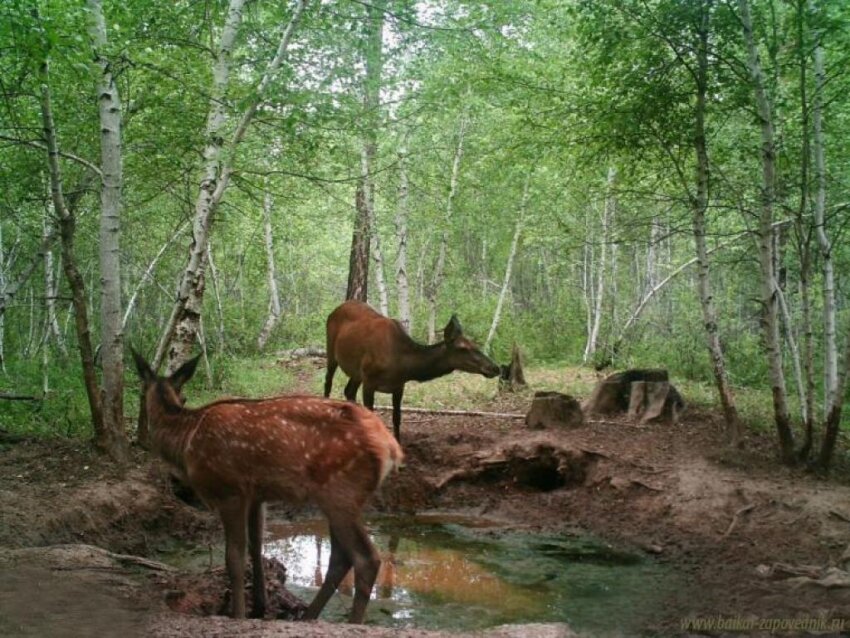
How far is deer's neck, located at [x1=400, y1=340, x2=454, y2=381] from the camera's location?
377 inches

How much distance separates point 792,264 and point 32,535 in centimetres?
1652

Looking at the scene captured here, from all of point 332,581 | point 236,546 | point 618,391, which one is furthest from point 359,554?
point 618,391

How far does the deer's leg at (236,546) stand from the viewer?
15.5 feet

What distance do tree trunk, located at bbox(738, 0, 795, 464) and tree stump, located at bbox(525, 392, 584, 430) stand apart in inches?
112

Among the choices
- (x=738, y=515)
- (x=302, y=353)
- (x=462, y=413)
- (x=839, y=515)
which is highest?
(x=302, y=353)

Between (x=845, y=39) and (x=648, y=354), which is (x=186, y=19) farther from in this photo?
(x=648, y=354)

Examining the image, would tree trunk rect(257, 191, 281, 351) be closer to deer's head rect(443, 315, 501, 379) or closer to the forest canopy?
the forest canopy

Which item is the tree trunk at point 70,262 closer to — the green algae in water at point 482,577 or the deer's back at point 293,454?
the green algae in water at point 482,577

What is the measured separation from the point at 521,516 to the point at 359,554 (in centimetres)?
420

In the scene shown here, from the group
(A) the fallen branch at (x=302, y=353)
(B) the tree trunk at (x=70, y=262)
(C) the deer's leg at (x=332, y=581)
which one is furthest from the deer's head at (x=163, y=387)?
(A) the fallen branch at (x=302, y=353)

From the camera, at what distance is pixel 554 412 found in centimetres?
1015

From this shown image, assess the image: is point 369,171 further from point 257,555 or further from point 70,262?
point 257,555

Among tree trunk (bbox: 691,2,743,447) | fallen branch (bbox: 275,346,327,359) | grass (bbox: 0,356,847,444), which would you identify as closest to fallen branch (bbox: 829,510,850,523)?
tree trunk (bbox: 691,2,743,447)

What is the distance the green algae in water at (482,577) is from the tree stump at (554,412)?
2.29 metres
